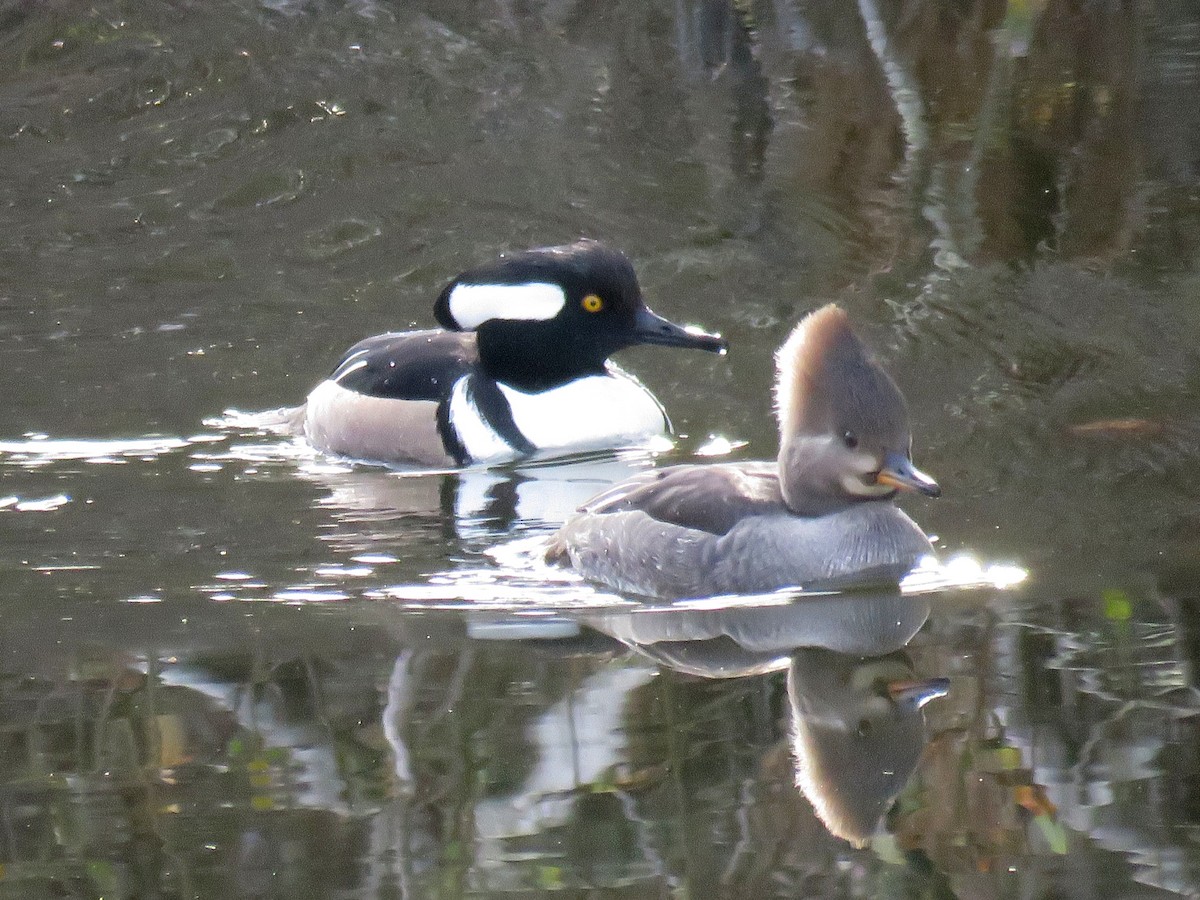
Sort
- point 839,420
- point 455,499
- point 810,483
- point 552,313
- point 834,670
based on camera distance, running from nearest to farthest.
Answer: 1. point 834,670
2. point 839,420
3. point 810,483
4. point 455,499
5. point 552,313

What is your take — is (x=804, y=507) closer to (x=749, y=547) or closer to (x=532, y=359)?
(x=749, y=547)

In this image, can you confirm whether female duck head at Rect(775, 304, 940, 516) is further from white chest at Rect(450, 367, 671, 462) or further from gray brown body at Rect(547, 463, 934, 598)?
white chest at Rect(450, 367, 671, 462)

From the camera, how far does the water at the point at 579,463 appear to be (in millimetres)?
5336

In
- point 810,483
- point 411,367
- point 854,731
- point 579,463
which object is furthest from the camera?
point 411,367

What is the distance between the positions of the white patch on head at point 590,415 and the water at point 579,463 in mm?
236

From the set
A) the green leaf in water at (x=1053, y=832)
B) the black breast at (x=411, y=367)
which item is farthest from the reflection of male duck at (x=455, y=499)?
the green leaf in water at (x=1053, y=832)

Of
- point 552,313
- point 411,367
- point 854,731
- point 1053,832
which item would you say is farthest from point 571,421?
point 1053,832

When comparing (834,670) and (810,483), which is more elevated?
(810,483)

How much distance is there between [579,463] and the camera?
10.3 metres

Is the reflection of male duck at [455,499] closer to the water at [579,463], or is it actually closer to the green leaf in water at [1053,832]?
the water at [579,463]

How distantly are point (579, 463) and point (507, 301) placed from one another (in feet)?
3.03

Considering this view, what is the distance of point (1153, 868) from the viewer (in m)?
4.93

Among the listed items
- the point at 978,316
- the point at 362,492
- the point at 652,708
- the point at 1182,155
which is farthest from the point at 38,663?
the point at 1182,155

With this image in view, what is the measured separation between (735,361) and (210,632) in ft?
16.0
